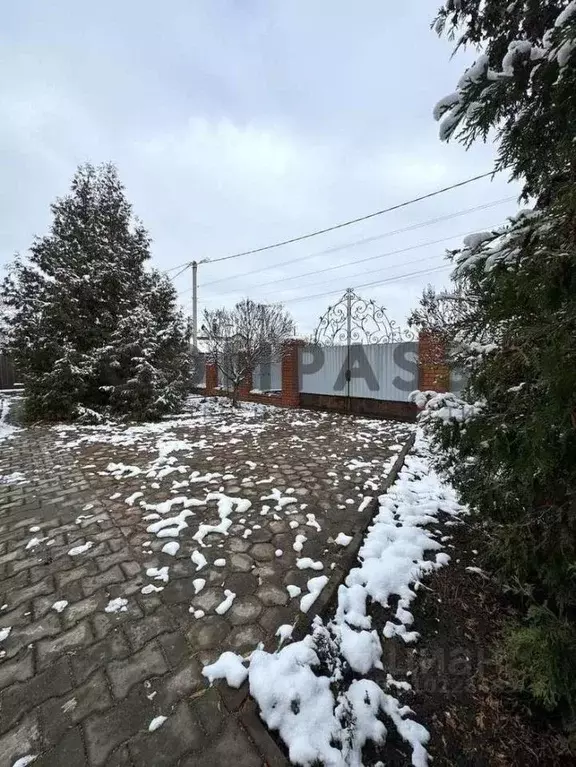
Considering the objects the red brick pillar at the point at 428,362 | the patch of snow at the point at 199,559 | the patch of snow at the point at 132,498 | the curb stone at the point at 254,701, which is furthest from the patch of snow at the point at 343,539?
the red brick pillar at the point at 428,362

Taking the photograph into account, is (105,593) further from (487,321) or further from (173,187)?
(173,187)

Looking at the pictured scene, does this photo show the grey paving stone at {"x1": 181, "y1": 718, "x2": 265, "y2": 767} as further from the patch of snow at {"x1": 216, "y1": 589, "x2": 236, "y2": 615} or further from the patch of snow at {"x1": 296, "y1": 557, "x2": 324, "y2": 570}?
the patch of snow at {"x1": 296, "y1": 557, "x2": 324, "y2": 570}

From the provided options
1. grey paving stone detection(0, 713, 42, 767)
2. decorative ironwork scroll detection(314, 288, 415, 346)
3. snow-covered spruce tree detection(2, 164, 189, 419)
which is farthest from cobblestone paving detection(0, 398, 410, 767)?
decorative ironwork scroll detection(314, 288, 415, 346)

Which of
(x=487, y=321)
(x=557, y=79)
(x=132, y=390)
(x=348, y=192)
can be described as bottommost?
(x=132, y=390)

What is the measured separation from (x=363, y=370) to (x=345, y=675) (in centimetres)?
725

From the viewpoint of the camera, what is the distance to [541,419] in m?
1.25

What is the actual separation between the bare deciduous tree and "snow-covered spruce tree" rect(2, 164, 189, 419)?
37.6 inches

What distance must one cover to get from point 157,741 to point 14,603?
1.40 m

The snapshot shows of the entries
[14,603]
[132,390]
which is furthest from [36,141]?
[14,603]

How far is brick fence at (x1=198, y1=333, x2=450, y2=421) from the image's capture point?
6.80 meters

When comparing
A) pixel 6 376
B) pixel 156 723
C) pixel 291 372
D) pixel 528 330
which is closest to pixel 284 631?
pixel 156 723

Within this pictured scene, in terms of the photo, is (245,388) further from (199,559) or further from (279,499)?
(199,559)

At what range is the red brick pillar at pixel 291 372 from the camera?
9.41 m

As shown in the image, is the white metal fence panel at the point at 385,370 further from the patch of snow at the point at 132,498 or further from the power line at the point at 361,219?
the patch of snow at the point at 132,498
